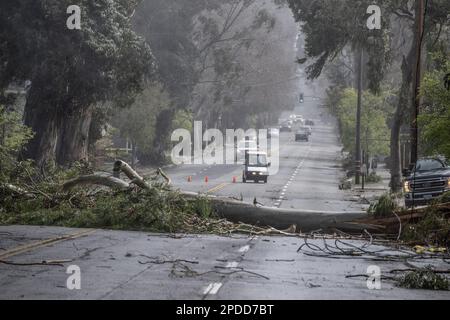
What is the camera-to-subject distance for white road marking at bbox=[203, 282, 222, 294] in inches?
471

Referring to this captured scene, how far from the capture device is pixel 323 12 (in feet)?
144

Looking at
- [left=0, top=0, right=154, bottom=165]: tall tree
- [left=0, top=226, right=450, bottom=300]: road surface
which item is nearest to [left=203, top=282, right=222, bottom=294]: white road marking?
[left=0, top=226, right=450, bottom=300]: road surface

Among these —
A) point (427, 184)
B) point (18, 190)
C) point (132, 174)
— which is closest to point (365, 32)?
point (427, 184)

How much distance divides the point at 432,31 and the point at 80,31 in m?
16.6

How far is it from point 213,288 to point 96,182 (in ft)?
38.9

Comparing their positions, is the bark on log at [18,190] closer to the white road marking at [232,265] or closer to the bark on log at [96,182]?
the bark on log at [96,182]

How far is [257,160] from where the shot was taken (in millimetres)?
55938

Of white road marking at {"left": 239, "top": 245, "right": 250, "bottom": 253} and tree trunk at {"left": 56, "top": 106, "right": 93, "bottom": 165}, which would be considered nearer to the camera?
white road marking at {"left": 239, "top": 245, "right": 250, "bottom": 253}

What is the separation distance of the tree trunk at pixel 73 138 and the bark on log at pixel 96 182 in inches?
862

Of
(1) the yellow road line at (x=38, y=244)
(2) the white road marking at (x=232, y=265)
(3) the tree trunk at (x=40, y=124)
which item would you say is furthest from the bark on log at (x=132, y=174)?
(3) the tree trunk at (x=40, y=124)

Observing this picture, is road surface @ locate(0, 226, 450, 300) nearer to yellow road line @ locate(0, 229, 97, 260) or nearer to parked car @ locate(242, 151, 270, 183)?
yellow road line @ locate(0, 229, 97, 260)

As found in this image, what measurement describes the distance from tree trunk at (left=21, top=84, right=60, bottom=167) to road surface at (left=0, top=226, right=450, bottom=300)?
21838mm

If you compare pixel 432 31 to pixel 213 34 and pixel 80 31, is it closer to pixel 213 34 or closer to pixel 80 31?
pixel 80 31

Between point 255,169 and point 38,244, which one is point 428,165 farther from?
point 255,169
